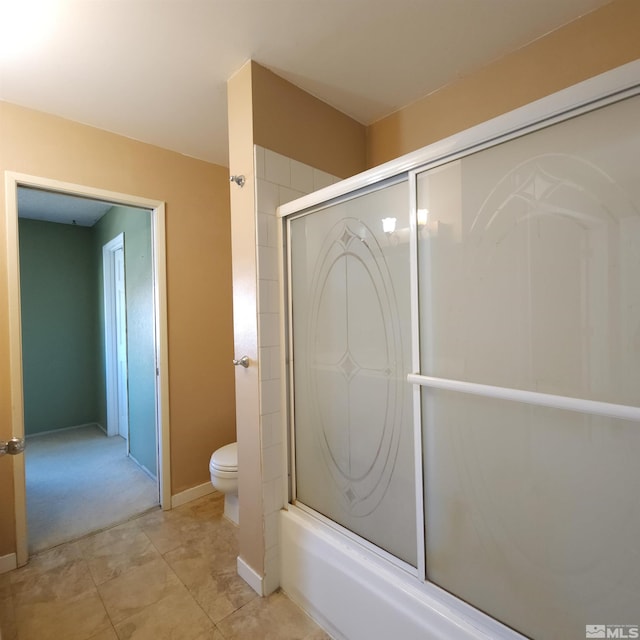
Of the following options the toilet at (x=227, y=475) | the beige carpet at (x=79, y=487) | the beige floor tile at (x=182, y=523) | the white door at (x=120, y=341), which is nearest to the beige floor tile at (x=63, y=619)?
the beige floor tile at (x=182, y=523)

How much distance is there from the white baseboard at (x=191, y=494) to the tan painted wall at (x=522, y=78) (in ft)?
8.40

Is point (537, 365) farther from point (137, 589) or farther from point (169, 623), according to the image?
point (137, 589)

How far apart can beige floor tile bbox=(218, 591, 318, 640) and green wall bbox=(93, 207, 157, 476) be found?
1513 millimetres

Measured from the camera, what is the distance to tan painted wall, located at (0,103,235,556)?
1.77m

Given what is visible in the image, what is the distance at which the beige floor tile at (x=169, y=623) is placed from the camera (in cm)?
137

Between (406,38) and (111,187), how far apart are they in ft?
5.97

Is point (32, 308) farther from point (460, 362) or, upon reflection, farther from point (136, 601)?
point (460, 362)

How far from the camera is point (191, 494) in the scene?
2.39 m

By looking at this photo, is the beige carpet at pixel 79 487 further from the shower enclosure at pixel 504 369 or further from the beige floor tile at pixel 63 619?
the shower enclosure at pixel 504 369

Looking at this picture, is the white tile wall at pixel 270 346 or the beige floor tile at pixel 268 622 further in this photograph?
the white tile wall at pixel 270 346

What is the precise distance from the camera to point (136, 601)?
1535mm

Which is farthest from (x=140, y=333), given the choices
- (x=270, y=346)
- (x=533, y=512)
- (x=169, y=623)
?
(x=533, y=512)

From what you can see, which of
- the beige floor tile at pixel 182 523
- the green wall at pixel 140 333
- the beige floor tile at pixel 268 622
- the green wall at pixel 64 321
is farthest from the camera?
the green wall at pixel 64 321

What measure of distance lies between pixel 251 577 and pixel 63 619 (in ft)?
2.61
